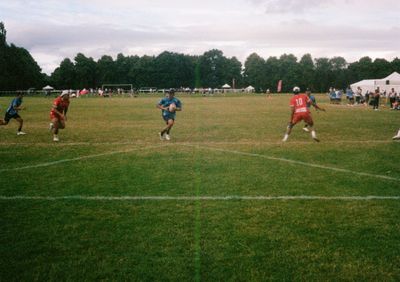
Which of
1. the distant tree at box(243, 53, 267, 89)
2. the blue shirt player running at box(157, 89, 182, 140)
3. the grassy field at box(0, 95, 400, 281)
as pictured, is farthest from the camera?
the distant tree at box(243, 53, 267, 89)

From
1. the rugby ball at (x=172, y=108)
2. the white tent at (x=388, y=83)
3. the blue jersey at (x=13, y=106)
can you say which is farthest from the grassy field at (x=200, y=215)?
the white tent at (x=388, y=83)

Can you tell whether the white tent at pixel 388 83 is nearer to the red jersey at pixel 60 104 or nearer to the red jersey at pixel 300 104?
the red jersey at pixel 300 104

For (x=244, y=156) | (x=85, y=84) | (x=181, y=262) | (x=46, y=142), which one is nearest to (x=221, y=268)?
(x=181, y=262)

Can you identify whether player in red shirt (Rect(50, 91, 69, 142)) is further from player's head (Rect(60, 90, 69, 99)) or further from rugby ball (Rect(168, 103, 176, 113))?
rugby ball (Rect(168, 103, 176, 113))

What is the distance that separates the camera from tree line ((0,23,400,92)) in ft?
349

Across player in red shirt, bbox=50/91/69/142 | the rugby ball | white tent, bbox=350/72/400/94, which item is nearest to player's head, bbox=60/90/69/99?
player in red shirt, bbox=50/91/69/142

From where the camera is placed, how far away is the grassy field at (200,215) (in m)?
4.64

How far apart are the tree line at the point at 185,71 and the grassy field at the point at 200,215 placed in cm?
9999

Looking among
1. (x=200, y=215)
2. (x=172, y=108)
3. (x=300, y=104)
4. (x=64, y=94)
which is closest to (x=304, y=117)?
(x=300, y=104)

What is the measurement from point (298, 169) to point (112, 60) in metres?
132

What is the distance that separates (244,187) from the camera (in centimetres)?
807

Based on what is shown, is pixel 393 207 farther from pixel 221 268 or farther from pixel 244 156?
pixel 244 156

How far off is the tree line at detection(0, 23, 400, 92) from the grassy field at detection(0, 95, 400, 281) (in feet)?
328

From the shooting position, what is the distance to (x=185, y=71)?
426 feet
